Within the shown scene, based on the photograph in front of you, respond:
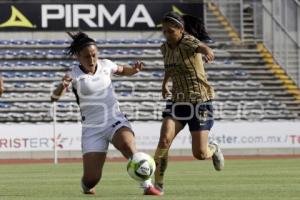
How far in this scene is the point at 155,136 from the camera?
96.9 ft

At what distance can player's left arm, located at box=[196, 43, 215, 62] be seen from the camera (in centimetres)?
1172

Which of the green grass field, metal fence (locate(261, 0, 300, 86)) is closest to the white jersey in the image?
the green grass field

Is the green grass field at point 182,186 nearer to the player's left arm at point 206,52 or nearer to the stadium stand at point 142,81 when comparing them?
the player's left arm at point 206,52

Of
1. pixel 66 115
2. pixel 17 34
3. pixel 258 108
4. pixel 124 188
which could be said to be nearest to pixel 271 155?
pixel 258 108

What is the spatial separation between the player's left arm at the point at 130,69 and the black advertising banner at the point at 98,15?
2252cm

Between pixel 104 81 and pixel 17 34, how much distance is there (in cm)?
2301

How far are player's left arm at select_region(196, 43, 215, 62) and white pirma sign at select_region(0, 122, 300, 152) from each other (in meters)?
16.9

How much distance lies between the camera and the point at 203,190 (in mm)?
12414

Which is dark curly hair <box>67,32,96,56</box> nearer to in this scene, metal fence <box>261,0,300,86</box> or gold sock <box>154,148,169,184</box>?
gold sock <box>154,148,169,184</box>

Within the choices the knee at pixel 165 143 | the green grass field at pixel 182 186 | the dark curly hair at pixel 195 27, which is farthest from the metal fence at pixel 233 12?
the knee at pixel 165 143

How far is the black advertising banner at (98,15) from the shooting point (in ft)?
113

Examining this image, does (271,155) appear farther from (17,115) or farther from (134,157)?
(134,157)

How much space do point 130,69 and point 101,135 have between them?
93cm

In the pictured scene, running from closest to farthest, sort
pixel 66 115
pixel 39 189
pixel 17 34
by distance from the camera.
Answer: pixel 39 189 < pixel 66 115 < pixel 17 34
